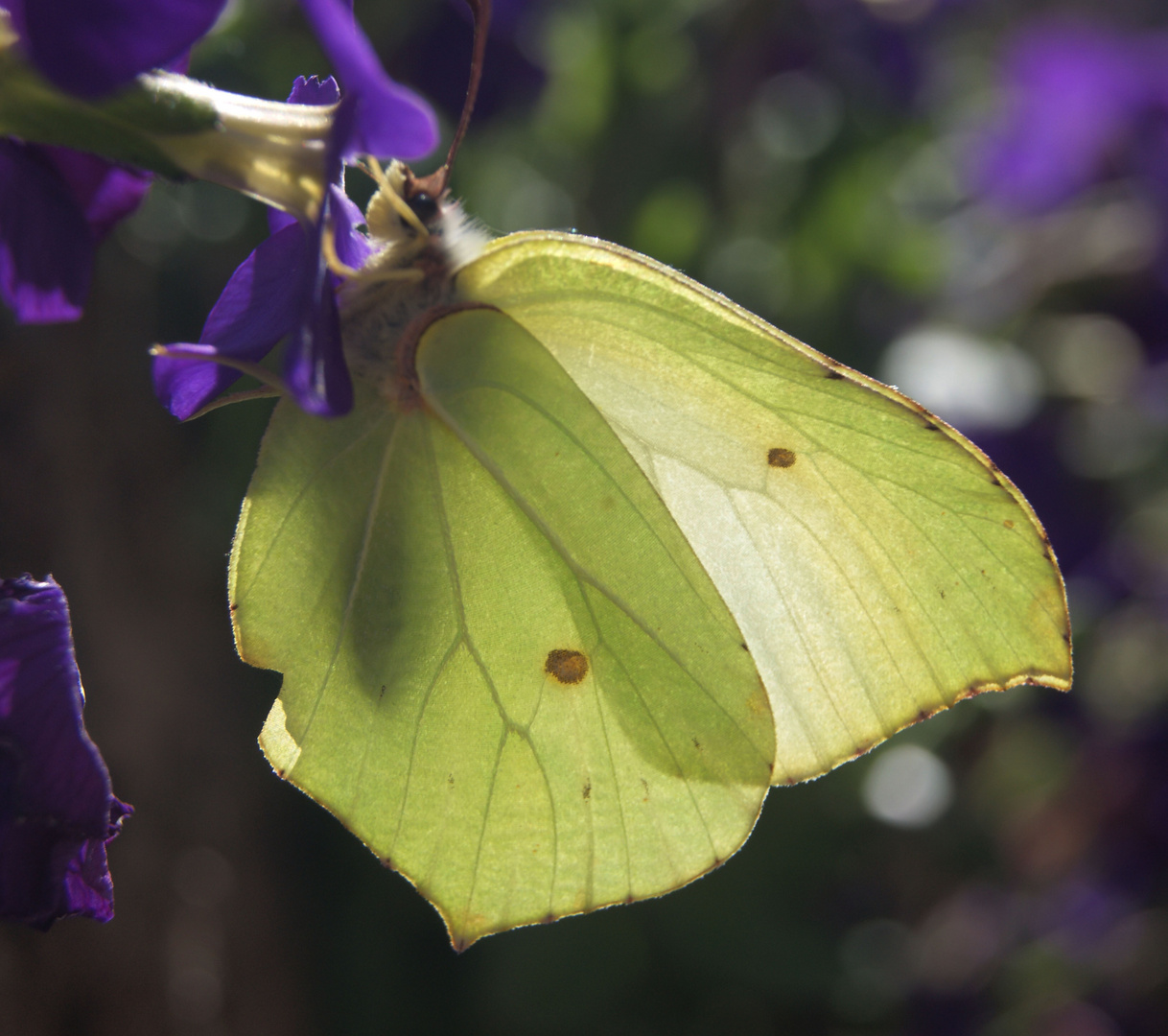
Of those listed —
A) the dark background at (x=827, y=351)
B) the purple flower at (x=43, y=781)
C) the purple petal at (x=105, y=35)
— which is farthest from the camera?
the dark background at (x=827, y=351)

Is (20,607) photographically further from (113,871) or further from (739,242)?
(739,242)

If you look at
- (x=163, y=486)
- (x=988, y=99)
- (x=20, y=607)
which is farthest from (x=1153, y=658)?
(x=20, y=607)

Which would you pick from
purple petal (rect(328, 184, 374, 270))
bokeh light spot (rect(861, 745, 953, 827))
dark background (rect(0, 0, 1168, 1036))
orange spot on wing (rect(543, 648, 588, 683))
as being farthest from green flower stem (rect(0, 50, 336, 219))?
bokeh light spot (rect(861, 745, 953, 827))

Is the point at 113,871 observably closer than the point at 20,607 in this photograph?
No

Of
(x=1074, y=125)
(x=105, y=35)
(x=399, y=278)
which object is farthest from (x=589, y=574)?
(x=1074, y=125)

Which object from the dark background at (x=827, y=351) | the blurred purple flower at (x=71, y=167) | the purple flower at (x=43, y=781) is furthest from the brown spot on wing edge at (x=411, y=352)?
the dark background at (x=827, y=351)

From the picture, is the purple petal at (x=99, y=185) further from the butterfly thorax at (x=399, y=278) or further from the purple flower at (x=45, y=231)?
the butterfly thorax at (x=399, y=278)
